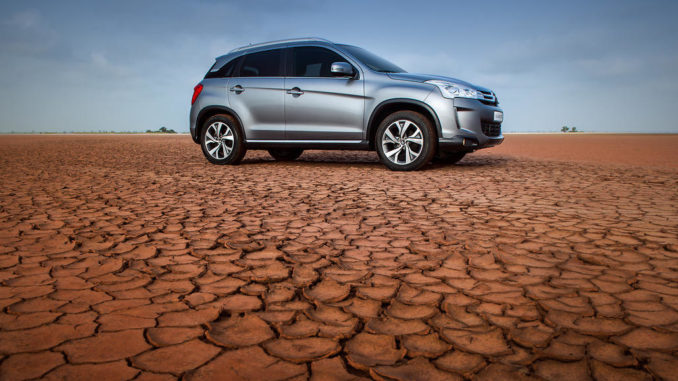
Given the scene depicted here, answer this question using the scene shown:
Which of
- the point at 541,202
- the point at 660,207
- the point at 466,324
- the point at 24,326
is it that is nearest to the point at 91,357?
the point at 24,326

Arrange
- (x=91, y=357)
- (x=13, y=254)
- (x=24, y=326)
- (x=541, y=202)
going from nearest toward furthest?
1. (x=91, y=357)
2. (x=24, y=326)
3. (x=13, y=254)
4. (x=541, y=202)

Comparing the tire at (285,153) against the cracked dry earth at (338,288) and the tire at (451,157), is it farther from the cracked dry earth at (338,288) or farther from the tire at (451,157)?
the cracked dry earth at (338,288)

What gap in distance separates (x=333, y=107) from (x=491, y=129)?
2.41 m

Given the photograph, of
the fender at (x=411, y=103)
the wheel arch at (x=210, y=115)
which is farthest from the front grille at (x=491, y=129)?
the wheel arch at (x=210, y=115)

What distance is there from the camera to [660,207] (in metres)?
4.34

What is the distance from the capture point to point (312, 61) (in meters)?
7.43

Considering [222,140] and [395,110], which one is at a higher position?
[395,110]

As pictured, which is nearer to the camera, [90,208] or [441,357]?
[441,357]

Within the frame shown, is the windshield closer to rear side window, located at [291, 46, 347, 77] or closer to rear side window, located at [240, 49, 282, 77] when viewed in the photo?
rear side window, located at [291, 46, 347, 77]

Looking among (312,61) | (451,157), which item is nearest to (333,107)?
(312,61)

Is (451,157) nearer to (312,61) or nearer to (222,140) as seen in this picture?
(312,61)

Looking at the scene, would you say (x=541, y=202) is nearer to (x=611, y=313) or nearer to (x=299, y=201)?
(x=299, y=201)

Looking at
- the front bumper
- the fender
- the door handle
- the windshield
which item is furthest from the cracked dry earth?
the windshield

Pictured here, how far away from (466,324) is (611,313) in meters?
0.64
